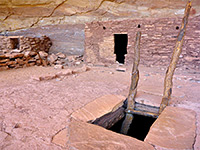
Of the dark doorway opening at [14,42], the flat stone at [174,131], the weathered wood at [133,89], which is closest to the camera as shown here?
the flat stone at [174,131]

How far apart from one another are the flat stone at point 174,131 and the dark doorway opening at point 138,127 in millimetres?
868

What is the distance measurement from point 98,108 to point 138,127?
1.12m

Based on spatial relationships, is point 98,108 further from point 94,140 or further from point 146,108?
point 146,108

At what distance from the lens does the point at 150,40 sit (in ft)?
18.7

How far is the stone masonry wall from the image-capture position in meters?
5.23

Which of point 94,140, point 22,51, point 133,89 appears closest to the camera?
point 94,140

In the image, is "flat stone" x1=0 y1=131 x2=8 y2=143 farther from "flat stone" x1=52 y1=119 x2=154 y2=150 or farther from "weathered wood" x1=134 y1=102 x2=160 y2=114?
"weathered wood" x1=134 y1=102 x2=160 y2=114

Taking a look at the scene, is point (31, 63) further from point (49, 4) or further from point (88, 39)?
point (49, 4)

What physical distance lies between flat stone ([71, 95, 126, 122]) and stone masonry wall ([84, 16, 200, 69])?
3706 mm

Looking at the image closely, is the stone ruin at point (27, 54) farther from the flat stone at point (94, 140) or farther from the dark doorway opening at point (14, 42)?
the flat stone at point (94, 140)

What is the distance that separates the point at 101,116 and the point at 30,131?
2.95 feet

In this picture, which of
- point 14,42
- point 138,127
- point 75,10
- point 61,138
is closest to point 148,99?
point 138,127

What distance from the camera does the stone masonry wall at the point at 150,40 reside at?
5.23 meters

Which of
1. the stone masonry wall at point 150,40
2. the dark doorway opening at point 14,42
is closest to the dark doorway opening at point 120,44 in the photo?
the stone masonry wall at point 150,40
